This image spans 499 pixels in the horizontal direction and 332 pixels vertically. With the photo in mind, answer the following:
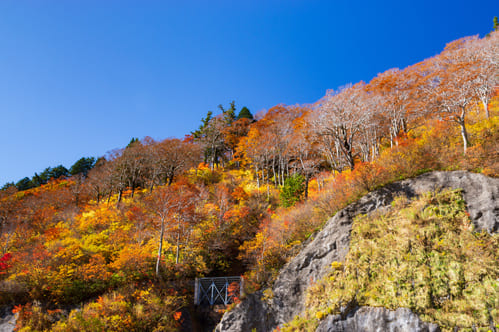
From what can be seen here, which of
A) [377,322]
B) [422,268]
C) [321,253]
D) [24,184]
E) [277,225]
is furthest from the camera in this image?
[24,184]

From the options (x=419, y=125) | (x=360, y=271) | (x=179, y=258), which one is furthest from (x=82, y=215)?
(x=419, y=125)

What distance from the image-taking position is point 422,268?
37.8 feet

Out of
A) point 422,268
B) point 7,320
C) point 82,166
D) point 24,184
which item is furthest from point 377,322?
point 24,184

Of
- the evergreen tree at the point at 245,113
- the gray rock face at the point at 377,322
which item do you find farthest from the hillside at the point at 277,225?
the evergreen tree at the point at 245,113

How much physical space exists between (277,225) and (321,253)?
17.0 ft

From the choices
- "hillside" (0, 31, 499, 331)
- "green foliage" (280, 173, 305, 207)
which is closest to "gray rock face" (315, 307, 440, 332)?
"hillside" (0, 31, 499, 331)

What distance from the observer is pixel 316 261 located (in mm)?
15742

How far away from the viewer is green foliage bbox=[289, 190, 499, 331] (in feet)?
32.5

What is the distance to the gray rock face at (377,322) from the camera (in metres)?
10.1

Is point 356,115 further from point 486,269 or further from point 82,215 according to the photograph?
point 82,215

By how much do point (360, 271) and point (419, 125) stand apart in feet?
78.9

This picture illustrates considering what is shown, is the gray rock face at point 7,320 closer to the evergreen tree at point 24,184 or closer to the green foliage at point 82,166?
the green foliage at point 82,166

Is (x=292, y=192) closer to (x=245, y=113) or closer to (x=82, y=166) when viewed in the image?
(x=245, y=113)

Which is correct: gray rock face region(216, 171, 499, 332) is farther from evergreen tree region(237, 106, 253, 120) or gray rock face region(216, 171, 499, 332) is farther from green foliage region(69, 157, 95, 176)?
green foliage region(69, 157, 95, 176)
